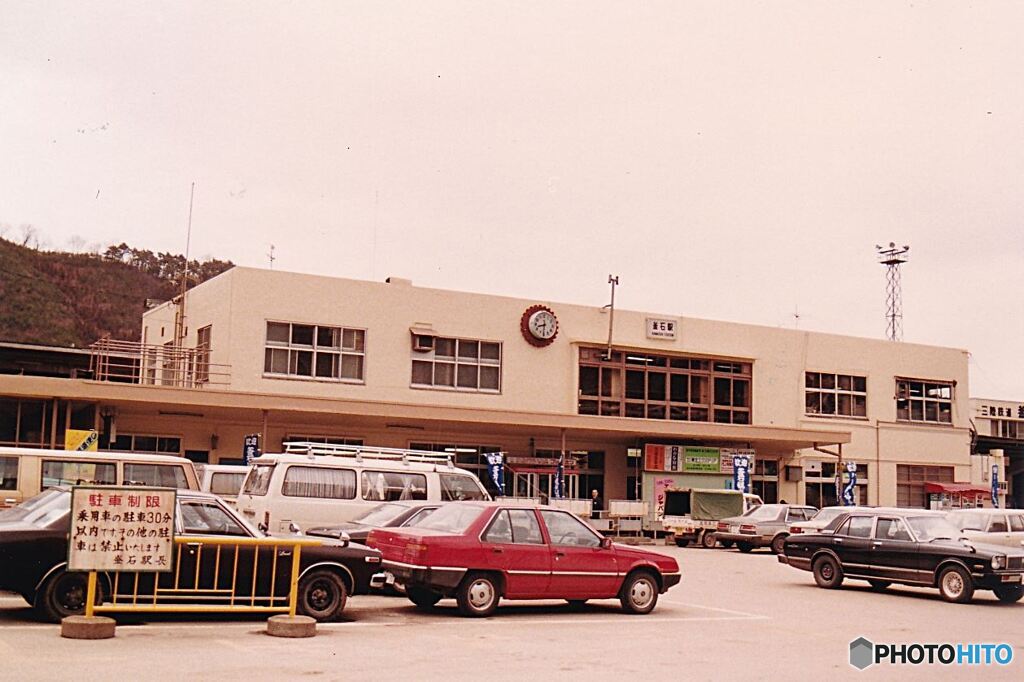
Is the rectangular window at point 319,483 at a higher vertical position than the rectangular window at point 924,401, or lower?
lower

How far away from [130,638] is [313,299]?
75.7 feet

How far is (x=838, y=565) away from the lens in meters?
20.7

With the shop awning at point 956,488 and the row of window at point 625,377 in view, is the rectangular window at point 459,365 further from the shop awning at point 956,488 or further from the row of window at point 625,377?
the shop awning at point 956,488

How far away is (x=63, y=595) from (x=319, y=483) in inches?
295

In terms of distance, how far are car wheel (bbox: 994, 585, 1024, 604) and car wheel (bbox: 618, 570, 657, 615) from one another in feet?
22.0

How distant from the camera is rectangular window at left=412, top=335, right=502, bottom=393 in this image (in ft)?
117

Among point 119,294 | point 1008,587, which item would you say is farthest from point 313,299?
point 119,294

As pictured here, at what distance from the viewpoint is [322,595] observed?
44.2 ft

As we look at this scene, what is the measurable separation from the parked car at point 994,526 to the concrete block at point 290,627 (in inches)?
619

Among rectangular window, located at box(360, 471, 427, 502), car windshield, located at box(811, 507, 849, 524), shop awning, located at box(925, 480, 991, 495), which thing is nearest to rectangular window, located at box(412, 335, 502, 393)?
car windshield, located at box(811, 507, 849, 524)

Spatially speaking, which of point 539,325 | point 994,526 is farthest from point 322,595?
point 539,325

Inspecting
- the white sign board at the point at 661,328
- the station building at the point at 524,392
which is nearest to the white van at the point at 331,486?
the station building at the point at 524,392

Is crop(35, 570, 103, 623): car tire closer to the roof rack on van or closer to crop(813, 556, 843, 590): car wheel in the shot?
the roof rack on van

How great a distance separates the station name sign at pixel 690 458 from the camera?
38125 millimetres
